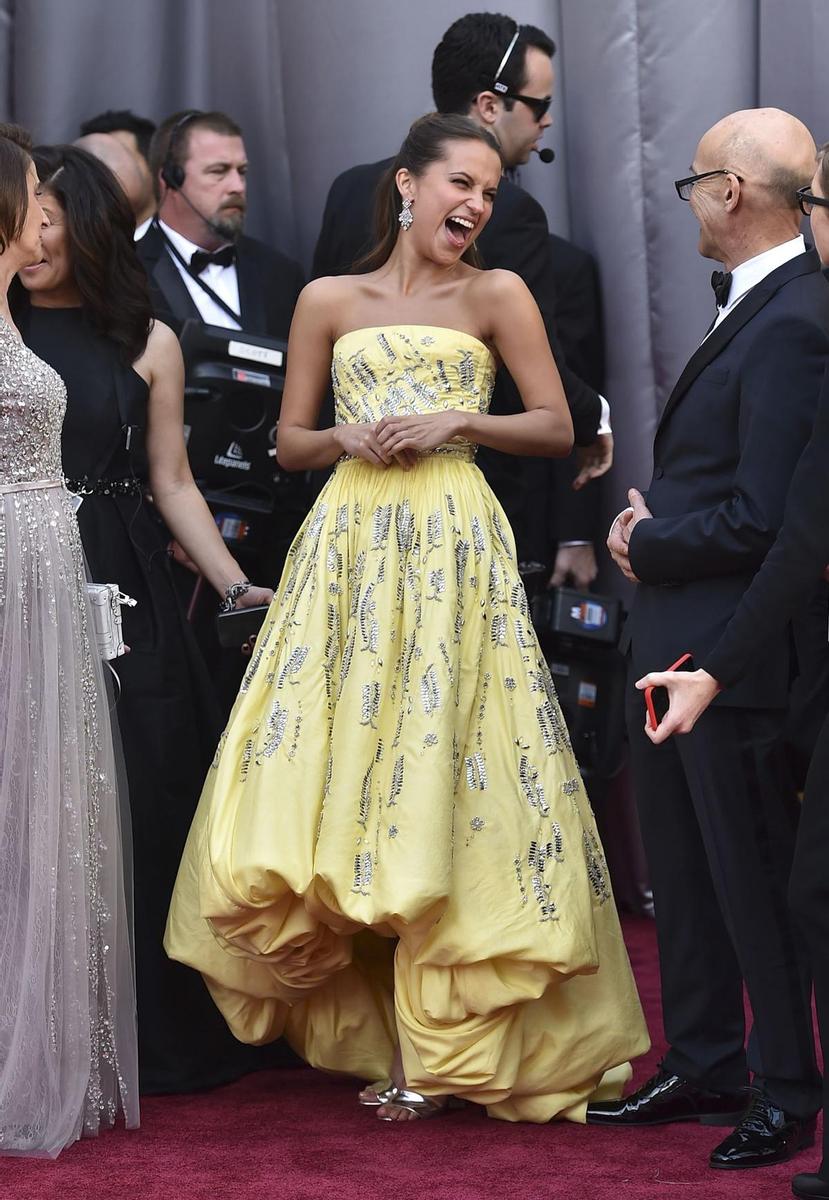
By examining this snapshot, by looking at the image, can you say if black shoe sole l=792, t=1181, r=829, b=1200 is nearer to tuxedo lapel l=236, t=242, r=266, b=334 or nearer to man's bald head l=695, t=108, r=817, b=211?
man's bald head l=695, t=108, r=817, b=211

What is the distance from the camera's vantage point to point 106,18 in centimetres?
488

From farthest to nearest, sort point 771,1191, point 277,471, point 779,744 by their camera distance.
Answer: point 277,471 < point 779,744 < point 771,1191

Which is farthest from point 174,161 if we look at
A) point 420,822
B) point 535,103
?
point 420,822

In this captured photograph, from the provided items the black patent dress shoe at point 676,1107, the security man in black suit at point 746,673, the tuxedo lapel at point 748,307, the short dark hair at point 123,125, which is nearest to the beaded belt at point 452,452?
the security man in black suit at point 746,673

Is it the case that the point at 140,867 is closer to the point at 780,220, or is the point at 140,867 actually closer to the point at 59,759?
the point at 59,759

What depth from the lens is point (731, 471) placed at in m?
2.99

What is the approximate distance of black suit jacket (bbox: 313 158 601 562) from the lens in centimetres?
376

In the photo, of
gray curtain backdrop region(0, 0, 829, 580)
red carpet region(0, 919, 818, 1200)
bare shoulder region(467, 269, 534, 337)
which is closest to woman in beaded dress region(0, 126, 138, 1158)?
red carpet region(0, 919, 818, 1200)

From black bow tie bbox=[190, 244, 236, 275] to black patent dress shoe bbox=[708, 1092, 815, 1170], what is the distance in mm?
2517

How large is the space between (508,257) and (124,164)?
4.31 feet

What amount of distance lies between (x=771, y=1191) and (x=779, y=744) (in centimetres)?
70

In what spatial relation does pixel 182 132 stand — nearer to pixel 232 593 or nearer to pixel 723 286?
pixel 232 593

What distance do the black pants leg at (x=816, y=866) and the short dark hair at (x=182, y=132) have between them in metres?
2.72

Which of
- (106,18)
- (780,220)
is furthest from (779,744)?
(106,18)
